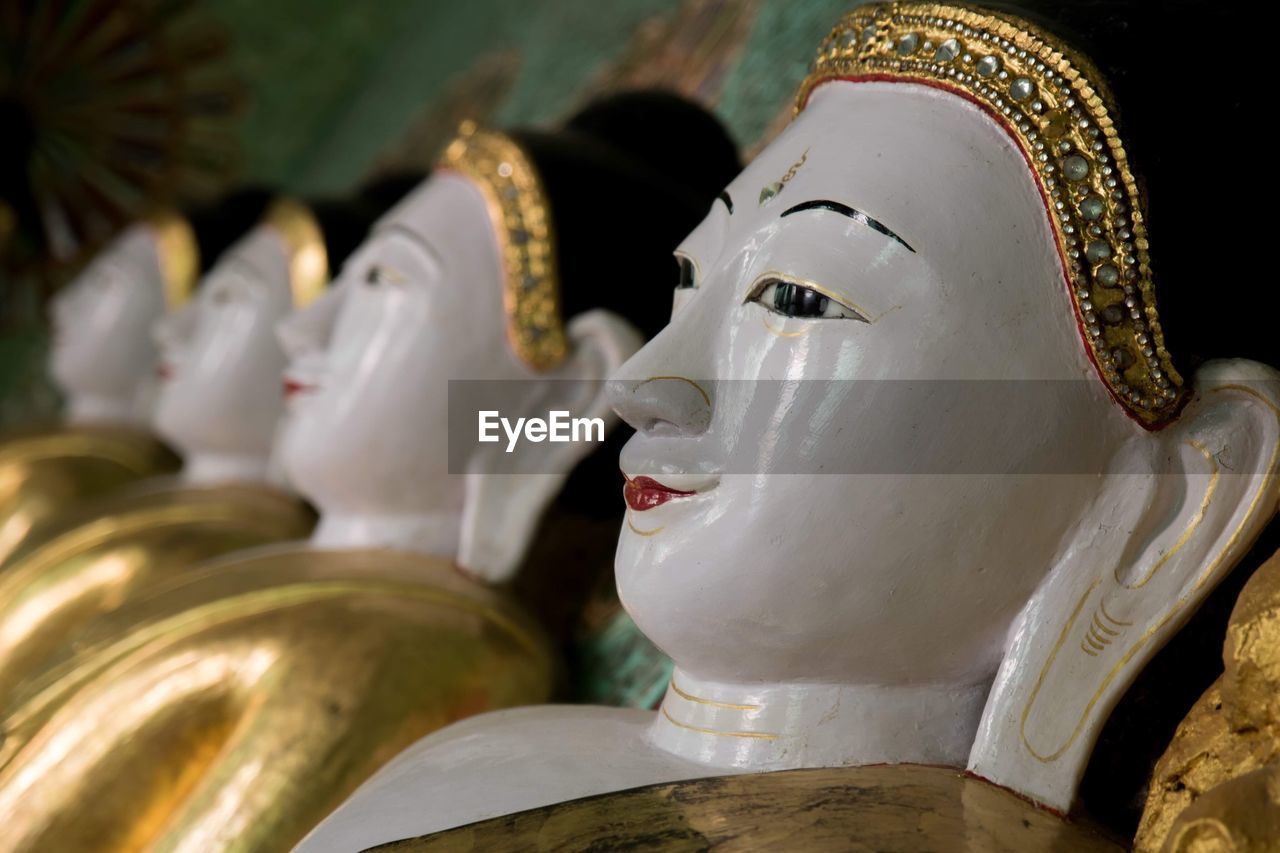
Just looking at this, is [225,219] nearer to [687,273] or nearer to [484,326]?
[484,326]

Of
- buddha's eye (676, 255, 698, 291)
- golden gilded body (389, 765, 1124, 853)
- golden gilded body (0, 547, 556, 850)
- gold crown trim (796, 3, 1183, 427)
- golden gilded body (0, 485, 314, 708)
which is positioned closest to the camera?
golden gilded body (389, 765, 1124, 853)

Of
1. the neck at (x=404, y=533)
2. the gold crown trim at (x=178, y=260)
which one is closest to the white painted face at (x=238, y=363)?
the gold crown trim at (x=178, y=260)

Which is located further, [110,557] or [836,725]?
→ [110,557]

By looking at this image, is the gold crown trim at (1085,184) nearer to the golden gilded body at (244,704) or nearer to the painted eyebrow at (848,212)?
the painted eyebrow at (848,212)

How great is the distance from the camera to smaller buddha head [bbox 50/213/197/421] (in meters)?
3.20

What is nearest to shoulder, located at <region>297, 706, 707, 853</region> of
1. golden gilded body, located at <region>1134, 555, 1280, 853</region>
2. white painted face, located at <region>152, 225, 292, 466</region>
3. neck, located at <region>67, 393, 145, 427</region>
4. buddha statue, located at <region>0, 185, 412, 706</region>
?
golden gilded body, located at <region>1134, 555, 1280, 853</region>

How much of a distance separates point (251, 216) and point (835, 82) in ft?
6.38

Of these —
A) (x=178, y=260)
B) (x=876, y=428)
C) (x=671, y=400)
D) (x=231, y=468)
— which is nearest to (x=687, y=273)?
(x=671, y=400)

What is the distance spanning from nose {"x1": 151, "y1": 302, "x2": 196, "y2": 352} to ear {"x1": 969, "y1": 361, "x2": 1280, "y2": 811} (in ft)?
6.68

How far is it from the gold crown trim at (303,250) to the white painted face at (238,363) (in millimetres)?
15

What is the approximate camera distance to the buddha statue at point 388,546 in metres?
1.65

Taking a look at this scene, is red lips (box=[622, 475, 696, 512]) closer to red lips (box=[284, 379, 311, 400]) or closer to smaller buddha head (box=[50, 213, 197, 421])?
red lips (box=[284, 379, 311, 400])

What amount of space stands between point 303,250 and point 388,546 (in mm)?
836

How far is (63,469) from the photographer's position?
310cm
